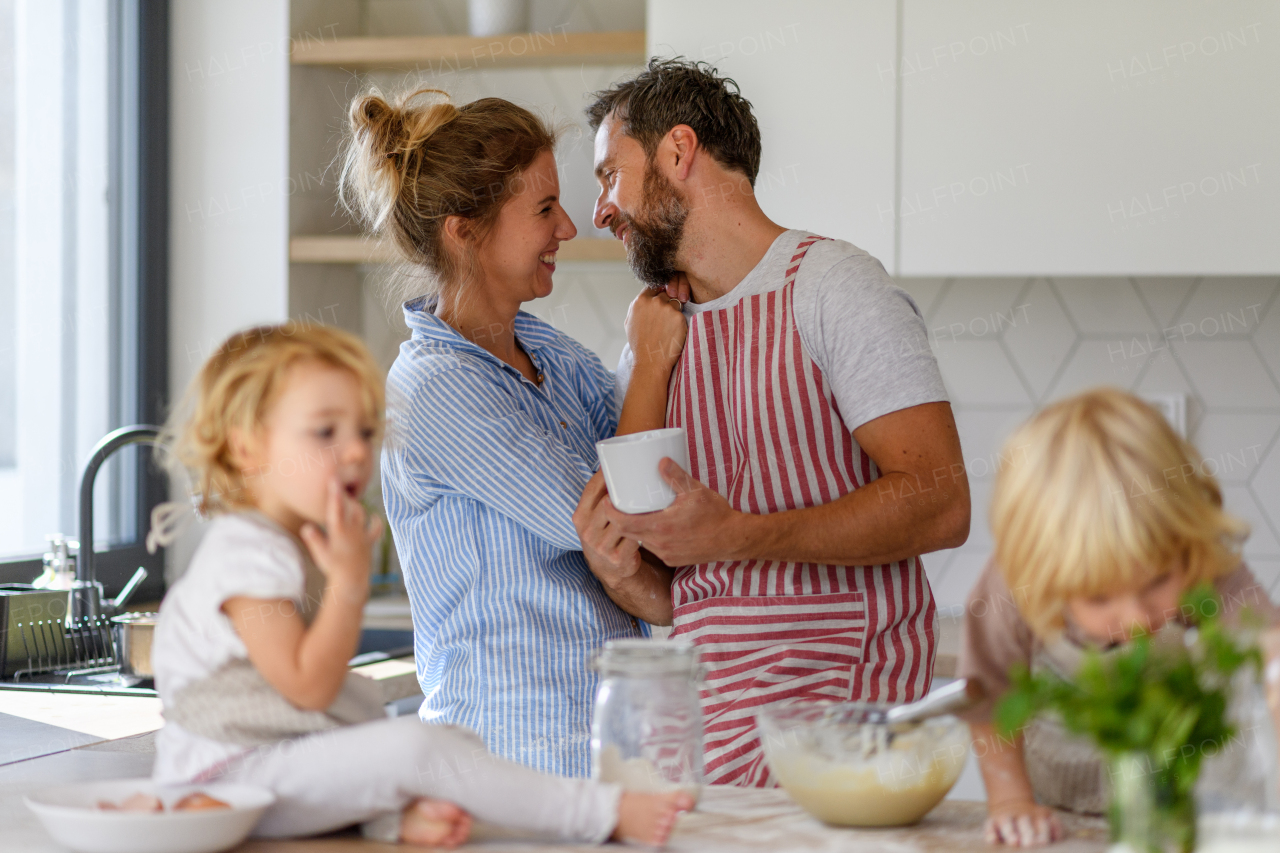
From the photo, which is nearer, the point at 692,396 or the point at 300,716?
the point at 300,716

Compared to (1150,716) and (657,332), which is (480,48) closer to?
(657,332)

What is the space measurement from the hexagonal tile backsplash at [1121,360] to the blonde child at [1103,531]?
5.38ft

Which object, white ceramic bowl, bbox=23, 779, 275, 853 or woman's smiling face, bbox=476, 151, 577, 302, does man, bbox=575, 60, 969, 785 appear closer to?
woman's smiling face, bbox=476, 151, 577, 302

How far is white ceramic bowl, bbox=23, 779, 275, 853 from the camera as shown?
2.41 feet

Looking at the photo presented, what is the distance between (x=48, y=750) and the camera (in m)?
1.31

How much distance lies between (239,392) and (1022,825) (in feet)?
1.92

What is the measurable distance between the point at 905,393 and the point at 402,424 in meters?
0.51

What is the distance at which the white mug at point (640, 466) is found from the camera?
42.2 inches

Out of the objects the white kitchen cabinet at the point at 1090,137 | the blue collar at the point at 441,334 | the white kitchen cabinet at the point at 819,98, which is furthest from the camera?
the white kitchen cabinet at the point at 819,98

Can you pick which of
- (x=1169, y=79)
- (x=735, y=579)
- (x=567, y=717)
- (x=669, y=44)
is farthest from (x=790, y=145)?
(x=567, y=717)

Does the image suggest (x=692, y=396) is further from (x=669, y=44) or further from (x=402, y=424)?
(x=669, y=44)

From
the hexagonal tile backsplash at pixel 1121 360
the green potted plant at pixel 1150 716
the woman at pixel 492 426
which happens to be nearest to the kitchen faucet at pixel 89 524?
the woman at pixel 492 426

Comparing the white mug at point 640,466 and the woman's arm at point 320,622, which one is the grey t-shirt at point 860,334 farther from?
the woman's arm at point 320,622

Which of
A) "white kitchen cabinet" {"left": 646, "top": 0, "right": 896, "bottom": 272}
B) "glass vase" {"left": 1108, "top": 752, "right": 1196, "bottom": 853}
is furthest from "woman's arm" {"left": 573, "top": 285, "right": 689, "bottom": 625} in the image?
"white kitchen cabinet" {"left": 646, "top": 0, "right": 896, "bottom": 272}
